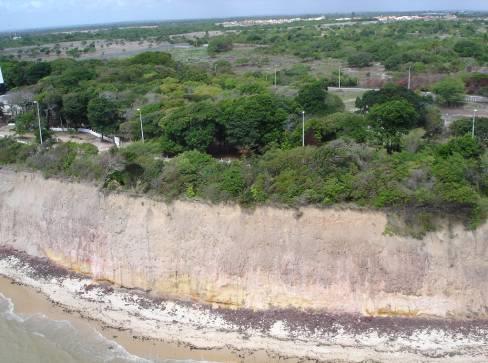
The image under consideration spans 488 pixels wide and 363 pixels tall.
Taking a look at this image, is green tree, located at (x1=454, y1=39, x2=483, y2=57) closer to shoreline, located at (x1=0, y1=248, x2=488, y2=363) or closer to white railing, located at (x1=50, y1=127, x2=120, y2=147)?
white railing, located at (x1=50, y1=127, x2=120, y2=147)

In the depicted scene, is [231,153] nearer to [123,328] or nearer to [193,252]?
[193,252]

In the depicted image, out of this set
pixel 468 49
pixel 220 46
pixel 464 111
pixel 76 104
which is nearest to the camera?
pixel 76 104

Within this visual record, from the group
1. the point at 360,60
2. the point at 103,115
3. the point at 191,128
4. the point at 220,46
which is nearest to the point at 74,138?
the point at 103,115

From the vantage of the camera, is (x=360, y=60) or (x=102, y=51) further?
(x=102, y=51)

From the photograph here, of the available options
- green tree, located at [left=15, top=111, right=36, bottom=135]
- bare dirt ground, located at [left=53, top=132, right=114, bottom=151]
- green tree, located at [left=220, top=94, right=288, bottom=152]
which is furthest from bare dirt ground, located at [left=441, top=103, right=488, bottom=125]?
green tree, located at [left=15, top=111, right=36, bottom=135]

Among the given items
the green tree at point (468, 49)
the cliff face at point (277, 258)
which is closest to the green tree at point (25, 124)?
the cliff face at point (277, 258)

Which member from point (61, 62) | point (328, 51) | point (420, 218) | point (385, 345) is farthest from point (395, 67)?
point (385, 345)

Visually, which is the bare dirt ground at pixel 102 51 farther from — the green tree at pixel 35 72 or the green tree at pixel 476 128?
the green tree at pixel 476 128

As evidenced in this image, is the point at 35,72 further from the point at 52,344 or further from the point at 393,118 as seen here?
the point at 52,344
